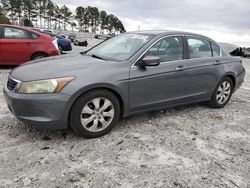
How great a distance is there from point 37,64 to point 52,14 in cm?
8437

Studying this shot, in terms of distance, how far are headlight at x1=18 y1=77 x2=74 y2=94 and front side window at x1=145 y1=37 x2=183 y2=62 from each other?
1386mm

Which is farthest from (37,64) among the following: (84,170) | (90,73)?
(84,170)

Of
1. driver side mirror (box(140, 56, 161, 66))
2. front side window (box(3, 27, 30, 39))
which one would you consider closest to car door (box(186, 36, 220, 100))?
driver side mirror (box(140, 56, 161, 66))

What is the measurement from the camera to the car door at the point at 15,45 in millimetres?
7934

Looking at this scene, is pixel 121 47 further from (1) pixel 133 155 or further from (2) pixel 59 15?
(2) pixel 59 15

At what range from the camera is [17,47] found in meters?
8.02

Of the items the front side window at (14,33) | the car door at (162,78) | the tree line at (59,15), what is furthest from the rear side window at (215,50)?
the tree line at (59,15)

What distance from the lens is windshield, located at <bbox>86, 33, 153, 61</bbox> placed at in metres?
4.07

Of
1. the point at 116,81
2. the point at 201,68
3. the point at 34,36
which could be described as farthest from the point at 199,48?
the point at 34,36

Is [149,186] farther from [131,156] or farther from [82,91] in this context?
[82,91]

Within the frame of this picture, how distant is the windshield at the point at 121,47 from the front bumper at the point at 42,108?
3.77ft

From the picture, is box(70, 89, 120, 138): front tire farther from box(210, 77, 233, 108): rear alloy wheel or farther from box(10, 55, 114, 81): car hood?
box(210, 77, 233, 108): rear alloy wheel

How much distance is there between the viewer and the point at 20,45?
8.05 m

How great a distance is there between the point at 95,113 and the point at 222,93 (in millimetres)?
2866
